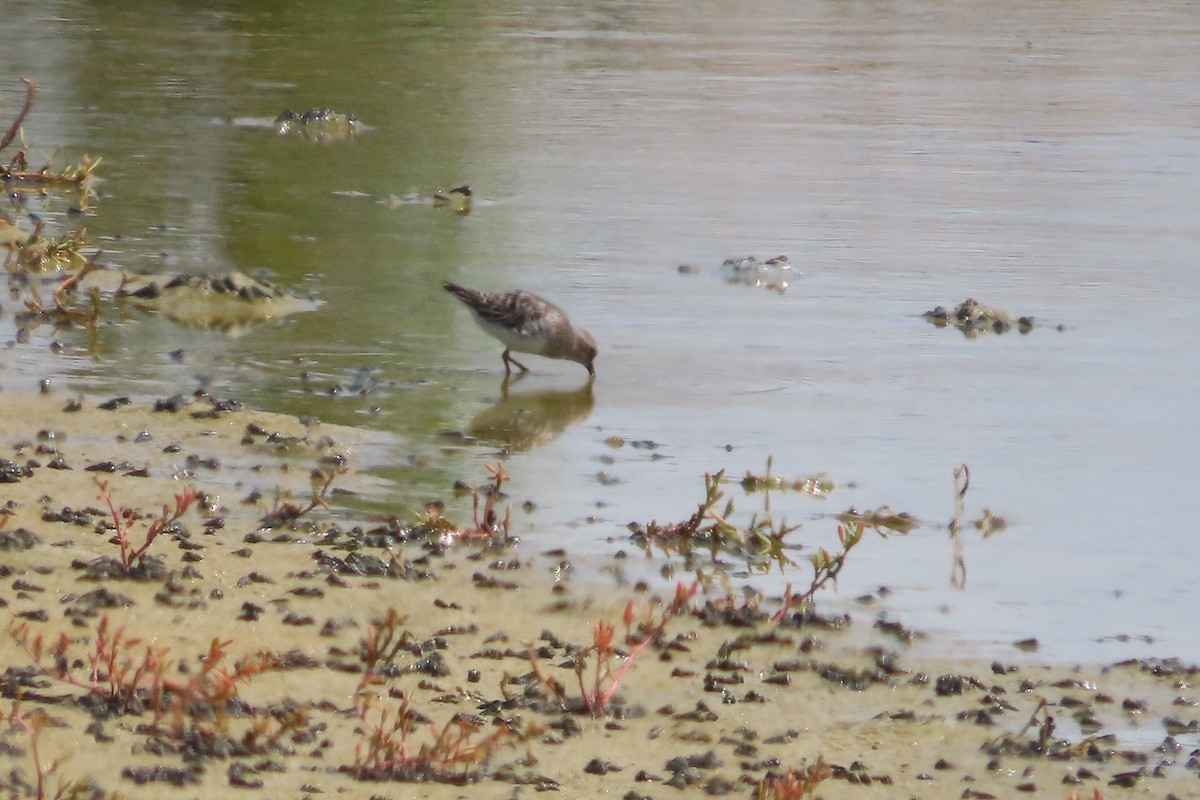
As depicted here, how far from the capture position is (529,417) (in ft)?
27.0

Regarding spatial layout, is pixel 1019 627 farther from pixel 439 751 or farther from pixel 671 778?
pixel 439 751

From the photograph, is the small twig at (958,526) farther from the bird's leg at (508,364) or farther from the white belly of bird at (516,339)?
the bird's leg at (508,364)

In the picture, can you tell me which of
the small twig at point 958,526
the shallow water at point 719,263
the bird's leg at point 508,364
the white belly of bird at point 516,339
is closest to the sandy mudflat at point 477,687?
the shallow water at point 719,263

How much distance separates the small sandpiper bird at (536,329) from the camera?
8719 mm

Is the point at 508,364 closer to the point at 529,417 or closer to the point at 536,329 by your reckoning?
the point at 536,329

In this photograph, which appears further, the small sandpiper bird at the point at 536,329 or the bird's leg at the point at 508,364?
the bird's leg at the point at 508,364

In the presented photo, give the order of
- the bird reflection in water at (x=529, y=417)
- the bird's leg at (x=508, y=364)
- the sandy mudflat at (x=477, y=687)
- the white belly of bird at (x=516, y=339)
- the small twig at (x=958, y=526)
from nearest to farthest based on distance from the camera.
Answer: the sandy mudflat at (x=477, y=687)
the small twig at (x=958, y=526)
the bird reflection in water at (x=529, y=417)
the white belly of bird at (x=516, y=339)
the bird's leg at (x=508, y=364)

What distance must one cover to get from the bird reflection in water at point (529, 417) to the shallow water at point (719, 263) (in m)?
0.03

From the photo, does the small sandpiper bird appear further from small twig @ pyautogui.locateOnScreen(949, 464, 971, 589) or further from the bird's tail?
small twig @ pyautogui.locateOnScreen(949, 464, 971, 589)

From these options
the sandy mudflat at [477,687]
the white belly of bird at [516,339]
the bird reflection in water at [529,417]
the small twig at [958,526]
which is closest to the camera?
the sandy mudflat at [477,687]

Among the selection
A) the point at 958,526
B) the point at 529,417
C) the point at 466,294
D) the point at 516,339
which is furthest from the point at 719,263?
the point at 958,526

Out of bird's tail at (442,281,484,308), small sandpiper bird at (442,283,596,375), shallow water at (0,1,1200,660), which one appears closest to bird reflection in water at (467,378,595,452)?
shallow water at (0,1,1200,660)

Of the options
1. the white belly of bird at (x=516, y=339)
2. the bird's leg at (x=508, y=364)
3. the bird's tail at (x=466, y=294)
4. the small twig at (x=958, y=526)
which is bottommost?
the small twig at (x=958, y=526)

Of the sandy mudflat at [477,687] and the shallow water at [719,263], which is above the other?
the shallow water at [719,263]
